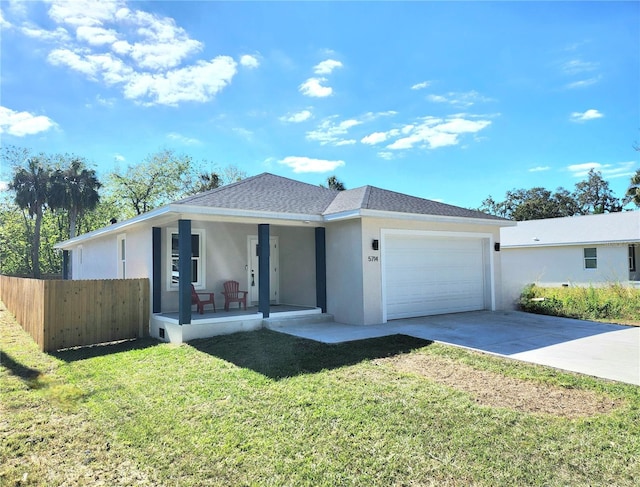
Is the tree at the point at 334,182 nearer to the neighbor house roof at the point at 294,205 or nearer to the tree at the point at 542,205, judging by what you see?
the neighbor house roof at the point at 294,205

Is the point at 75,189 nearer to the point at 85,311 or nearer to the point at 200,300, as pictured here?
the point at 85,311

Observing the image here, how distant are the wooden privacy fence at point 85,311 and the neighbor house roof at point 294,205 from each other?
1855 millimetres

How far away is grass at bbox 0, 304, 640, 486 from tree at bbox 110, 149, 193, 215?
3298 cm

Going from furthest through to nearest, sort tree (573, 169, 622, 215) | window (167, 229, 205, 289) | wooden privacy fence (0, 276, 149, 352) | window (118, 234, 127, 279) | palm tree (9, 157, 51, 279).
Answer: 1. tree (573, 169, 622, 215)
2. palm tree (9, 157, 51, 279)
3. window (118, 234, 127, 279)
4. window (167, 229, 205, 289)
5. wooden privacy fence (0, 276, 149, 352)

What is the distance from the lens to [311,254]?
11.6 m

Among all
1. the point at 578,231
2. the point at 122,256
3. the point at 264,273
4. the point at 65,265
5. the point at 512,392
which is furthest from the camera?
the point at 65,265

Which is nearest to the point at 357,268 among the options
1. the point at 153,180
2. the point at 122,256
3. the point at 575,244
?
the point at 122,256

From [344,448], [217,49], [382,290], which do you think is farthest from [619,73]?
[344,448]

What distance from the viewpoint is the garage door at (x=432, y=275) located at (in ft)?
34.5

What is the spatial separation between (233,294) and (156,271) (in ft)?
6.88

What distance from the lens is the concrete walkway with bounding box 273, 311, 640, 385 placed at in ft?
20.6

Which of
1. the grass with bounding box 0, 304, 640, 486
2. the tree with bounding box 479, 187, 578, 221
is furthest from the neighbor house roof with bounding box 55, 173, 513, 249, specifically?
the tree with bounding box 479, 187, 578, 221

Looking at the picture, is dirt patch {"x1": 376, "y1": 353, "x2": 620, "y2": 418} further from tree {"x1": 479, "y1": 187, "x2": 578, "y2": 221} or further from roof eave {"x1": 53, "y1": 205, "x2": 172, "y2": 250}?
tree {"x1": 479, "y1": 187, "x2": 578, "y2": 221}

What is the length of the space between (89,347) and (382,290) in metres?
6.76
